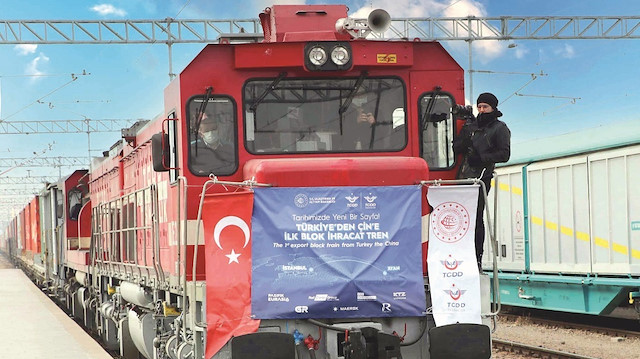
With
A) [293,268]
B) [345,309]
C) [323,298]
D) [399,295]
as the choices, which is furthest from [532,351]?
[293,268]

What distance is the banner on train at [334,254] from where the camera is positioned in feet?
23.9

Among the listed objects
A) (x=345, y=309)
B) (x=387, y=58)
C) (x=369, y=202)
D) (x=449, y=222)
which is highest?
(x=387, y=58)

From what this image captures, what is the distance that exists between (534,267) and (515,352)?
3795 mm

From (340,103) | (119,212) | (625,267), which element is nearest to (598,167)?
(625,267)

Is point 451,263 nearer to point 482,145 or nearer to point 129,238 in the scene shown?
point 482,145

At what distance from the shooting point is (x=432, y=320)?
25.0 feet

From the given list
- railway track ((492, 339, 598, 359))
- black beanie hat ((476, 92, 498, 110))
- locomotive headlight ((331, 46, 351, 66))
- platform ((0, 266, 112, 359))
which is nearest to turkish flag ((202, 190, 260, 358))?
locomotive headlight ((331, 46, 351, 66))

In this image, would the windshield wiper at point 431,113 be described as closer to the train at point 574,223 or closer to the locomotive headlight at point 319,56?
the locomotive headlight at point 319,56

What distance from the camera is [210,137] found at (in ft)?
26.3

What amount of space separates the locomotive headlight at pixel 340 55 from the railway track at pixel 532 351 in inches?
275

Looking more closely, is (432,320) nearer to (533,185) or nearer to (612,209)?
(612,209)

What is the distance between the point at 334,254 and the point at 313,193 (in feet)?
1.72

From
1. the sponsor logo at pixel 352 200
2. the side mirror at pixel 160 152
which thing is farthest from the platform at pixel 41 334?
the sponsor logo at pixel 352 200

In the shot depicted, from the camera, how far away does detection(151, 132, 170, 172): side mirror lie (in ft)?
27.3
